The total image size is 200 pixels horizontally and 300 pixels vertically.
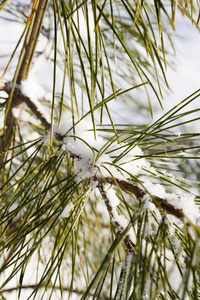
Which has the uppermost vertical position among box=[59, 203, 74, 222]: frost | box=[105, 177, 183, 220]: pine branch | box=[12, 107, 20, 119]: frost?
box=[12, 107, 20, 119]: frost

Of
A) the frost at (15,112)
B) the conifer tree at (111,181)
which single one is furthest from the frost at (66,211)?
the frost at (15,112)

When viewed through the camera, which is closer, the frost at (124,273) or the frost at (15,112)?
the frost at (124,273)

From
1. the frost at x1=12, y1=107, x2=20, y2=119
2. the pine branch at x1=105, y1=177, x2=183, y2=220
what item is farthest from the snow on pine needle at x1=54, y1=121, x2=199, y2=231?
the frost at x1=12, y1=107, x2=20, y2=119

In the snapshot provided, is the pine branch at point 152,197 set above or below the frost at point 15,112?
below

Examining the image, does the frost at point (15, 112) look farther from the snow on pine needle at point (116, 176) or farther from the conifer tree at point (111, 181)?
the snow on pine needle at point (116, 176)

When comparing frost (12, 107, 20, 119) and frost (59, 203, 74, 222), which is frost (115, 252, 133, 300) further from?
frost (12, 107, 20, 119)

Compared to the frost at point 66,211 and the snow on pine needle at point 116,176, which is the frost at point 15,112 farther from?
the frost at point 66,211

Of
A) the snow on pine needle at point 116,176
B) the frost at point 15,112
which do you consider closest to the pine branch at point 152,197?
the snow on pine needle at point 116,176

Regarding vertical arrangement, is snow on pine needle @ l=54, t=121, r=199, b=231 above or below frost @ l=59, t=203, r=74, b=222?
above

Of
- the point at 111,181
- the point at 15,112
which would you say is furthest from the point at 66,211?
the point at 15,112

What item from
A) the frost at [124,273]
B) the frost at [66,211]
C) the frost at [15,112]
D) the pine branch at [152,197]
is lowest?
the frost at [124,273]

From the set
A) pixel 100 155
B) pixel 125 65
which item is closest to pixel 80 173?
pixel 100 155

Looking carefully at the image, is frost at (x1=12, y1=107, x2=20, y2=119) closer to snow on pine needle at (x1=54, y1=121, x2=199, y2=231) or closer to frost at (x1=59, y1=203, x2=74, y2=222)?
snow on pine needle at (x1=54, y1=121, x2=199, y2=231)

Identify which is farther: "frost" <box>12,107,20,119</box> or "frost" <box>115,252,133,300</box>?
"frost" <box>12,107,20,119</box>
